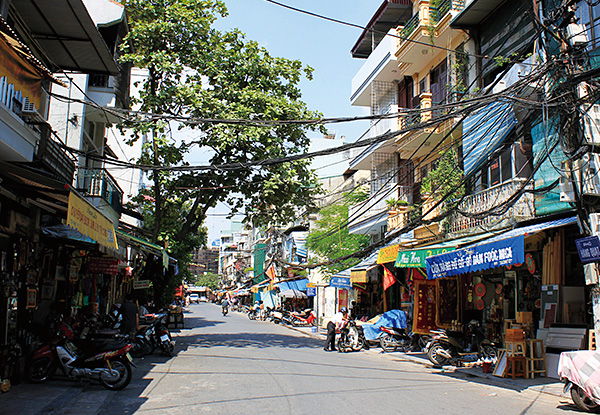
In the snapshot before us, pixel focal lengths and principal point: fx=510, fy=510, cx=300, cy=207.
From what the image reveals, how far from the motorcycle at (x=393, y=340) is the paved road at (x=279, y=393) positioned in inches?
158

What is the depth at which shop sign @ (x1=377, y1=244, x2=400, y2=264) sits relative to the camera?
17.0 m

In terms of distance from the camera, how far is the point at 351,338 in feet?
63.3

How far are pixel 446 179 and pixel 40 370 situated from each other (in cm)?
1208

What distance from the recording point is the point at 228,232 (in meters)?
132

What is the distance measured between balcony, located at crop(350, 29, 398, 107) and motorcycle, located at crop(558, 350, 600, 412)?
15.4 m

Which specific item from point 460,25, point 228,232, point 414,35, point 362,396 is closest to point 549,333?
point 362,396

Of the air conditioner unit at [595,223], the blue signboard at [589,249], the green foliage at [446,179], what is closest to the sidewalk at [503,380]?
the blue signboard at [589,249]

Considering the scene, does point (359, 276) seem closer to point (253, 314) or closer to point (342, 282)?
→ point (342, 282)

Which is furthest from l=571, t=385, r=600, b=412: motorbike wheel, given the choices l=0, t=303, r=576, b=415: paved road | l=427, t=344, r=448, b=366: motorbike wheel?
l=427, t=344, r=448, b=366: motorbike wheel

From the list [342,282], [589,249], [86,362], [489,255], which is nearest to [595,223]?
[589,249]

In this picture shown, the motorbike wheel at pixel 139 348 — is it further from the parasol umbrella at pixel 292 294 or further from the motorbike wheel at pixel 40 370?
the parasol umbrella at pixel 292 294

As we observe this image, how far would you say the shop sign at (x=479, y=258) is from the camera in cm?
1084

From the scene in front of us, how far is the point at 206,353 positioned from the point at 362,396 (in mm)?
7903

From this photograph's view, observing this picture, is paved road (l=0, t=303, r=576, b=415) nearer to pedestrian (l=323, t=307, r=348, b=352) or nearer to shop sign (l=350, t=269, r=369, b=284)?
pedestrian (l=323, t=307, r=348, b=352)
